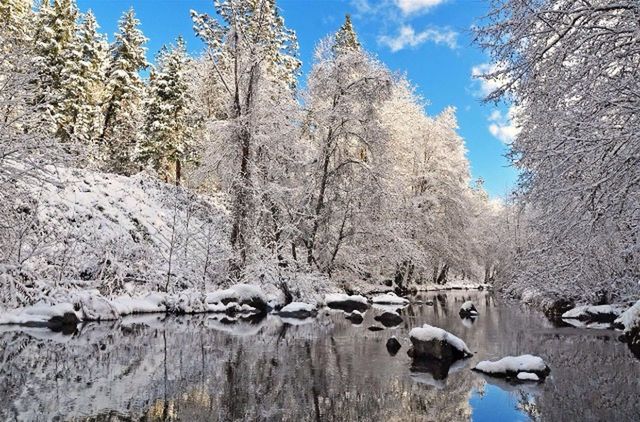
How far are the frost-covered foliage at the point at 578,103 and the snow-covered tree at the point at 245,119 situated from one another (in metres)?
14.5

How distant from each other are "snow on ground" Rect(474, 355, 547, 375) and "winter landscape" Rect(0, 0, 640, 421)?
0.04 metres

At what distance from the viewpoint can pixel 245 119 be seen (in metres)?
22.6

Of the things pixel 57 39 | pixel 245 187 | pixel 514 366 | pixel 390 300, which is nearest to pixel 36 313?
pixel 245 187

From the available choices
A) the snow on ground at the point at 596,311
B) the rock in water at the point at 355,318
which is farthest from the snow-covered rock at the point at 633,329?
the rock in water at the point at 355,318

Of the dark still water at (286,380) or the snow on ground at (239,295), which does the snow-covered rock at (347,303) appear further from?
the dark still water at (286,380)

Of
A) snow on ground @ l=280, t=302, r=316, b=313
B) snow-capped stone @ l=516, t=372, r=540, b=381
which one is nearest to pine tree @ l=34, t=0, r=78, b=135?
snow on ground @ l=280, t=302, r=316, b=313

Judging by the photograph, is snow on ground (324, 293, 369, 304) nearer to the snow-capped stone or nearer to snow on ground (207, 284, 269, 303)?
snow on ground (207, 284, 269, 303)

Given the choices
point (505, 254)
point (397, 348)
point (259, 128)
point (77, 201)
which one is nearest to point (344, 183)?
point (259, 128)

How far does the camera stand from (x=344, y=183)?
84.0ft

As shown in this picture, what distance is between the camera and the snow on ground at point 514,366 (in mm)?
8133

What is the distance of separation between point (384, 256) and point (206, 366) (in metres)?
20.7

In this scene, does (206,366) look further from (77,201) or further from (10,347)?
(77,201)

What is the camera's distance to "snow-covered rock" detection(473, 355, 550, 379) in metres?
8.10

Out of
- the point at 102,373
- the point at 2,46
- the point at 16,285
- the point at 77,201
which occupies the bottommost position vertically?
the point at 102,373
